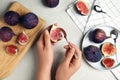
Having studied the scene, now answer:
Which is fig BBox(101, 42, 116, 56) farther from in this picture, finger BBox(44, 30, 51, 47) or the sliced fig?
the sliced fig

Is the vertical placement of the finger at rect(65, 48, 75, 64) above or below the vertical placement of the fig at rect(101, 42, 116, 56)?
above

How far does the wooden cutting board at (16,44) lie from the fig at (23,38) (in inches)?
0.5

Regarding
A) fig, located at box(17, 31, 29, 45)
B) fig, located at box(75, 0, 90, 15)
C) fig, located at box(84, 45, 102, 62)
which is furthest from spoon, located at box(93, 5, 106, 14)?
fig, located at box(17, 31, 29, 45)

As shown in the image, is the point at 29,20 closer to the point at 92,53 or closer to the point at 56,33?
the point at 56,33

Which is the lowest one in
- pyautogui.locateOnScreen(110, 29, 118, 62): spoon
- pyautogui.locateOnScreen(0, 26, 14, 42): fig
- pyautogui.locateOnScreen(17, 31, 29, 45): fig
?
pyautogui.locateOnScreen(110, 29, 118, 62): spoon

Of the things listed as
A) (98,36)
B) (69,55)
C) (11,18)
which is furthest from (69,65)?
(11,18)

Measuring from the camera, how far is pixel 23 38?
1.05 metres

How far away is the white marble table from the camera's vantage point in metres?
1.08

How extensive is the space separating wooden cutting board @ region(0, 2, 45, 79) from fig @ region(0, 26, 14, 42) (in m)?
0.02

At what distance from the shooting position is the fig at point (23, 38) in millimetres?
1050

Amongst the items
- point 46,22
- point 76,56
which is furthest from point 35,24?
point 76,56

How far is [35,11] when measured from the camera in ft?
3.64

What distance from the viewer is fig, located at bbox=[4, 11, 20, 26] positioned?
105cm

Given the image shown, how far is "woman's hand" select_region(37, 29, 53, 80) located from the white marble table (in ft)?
0.10
